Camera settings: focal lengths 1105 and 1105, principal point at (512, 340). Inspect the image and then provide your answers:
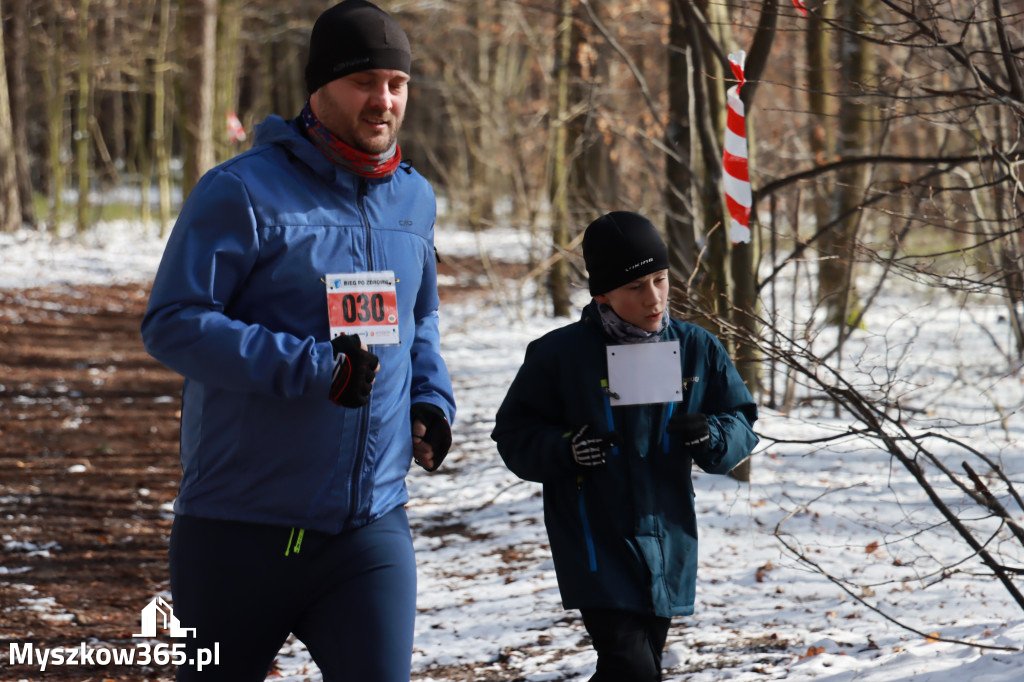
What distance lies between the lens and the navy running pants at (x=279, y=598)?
→ 2.37 metres

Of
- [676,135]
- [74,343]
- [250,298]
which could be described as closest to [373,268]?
[250,298]

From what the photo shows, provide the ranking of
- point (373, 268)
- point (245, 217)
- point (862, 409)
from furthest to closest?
point (862, 409)
point (373, 268)
point (245, 217)

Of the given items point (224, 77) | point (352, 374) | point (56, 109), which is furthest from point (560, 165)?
point (224, 77)

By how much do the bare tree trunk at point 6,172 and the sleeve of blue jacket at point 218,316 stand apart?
19.2 meters

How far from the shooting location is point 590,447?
2822 millimetres

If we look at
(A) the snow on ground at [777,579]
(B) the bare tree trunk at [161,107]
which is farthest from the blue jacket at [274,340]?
(B) the bare tree trunk at [161,107]

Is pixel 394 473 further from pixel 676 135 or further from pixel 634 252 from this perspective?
pixel 676 135

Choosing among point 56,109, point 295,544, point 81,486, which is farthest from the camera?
point 56,109

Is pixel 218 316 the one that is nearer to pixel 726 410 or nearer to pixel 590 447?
pixel 590 447

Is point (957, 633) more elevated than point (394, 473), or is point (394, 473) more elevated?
point (394, 473)

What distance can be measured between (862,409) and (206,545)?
2215mm

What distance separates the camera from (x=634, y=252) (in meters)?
2.96

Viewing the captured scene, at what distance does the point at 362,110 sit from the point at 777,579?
361 centimetres

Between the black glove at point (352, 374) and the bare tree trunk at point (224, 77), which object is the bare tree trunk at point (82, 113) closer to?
the bare tree trunk at point (224, 77)
